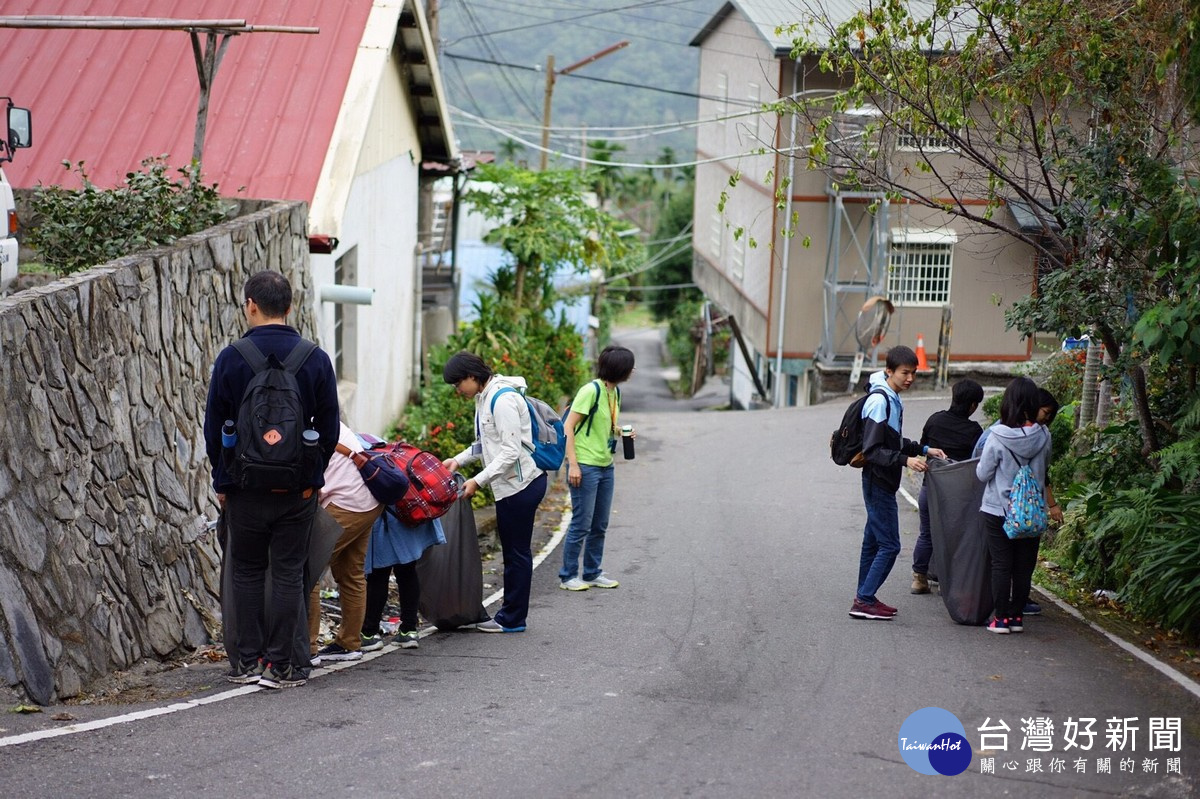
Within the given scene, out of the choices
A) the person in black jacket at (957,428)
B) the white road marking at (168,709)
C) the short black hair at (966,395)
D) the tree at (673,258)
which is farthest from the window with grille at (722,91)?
the white road marking at (168,709)

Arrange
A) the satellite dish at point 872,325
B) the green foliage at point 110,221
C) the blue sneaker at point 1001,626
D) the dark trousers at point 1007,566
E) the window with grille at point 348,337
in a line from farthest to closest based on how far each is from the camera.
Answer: the satellite dish at point 872,325 < the window with grille at point 348,337 < the green foliage at point 110,221 < the blue sneaker at point 1001,626 < the dark trousers at point 1007,566

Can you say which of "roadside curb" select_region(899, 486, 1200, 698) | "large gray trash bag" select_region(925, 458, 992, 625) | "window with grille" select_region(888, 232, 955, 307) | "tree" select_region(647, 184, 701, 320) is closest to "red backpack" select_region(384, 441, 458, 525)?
"large gray trash bag" select_region(925, 458, 992, 625)

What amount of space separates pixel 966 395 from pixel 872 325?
601 inches

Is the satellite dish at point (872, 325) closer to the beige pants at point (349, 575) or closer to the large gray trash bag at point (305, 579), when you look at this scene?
the beige pants at point (349, 575)

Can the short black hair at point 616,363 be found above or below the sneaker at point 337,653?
above

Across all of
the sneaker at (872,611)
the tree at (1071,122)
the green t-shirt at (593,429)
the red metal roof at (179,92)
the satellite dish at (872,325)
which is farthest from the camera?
the satellite dish at (872,325)

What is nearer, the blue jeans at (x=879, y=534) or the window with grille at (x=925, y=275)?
the blue jeans at (x=879, y=534)

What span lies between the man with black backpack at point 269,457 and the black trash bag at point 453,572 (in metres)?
1.34

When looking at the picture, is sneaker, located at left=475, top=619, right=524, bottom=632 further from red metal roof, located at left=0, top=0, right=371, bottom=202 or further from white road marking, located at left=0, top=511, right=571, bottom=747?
red metal roof, located at left=0, top=0, right=371, bottom=202

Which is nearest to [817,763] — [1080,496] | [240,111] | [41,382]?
[41,382]

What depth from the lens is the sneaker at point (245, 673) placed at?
633 cm

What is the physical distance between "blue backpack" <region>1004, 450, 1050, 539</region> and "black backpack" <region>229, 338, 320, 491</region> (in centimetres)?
438

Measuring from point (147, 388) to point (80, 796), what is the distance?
317 centimetres

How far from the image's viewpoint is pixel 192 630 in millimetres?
7055
